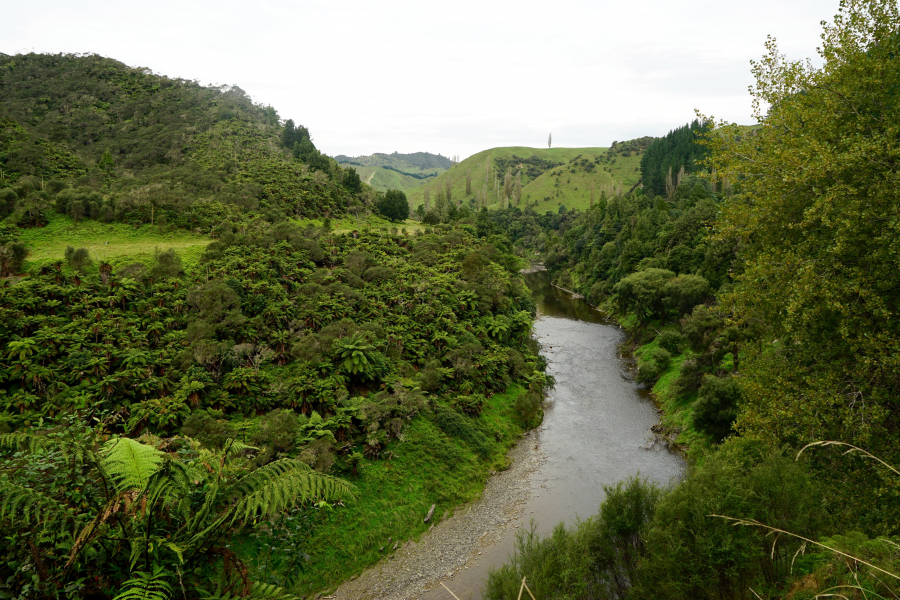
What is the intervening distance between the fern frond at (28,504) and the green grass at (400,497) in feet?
42.1

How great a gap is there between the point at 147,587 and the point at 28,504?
1.39 metres

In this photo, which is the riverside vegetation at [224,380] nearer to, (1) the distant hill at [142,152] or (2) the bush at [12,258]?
(2) the bush at [12,258]

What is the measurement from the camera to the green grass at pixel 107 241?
2955 cm

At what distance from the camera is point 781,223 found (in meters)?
11.7

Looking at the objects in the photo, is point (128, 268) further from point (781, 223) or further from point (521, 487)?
point (781, 223)

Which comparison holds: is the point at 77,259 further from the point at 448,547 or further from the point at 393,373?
the point at 448,547

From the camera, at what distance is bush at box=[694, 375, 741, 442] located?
84.7 ft

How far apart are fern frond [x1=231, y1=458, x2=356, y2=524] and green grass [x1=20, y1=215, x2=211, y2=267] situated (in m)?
30.0

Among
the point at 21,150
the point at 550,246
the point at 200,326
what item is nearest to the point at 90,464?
the point at 200,326

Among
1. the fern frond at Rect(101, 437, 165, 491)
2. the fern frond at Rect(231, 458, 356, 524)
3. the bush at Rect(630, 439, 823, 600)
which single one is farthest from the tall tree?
the fern frond at Rect(101, 437, 165, 491)

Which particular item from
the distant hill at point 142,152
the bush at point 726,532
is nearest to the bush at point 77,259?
the distant hill at point 142,152

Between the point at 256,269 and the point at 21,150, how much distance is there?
32.8 metres

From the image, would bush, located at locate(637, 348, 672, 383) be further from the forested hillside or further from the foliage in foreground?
the forested hillside

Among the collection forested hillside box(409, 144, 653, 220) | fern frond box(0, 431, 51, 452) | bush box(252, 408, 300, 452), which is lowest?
bush box(252, 408, 300, 452)
